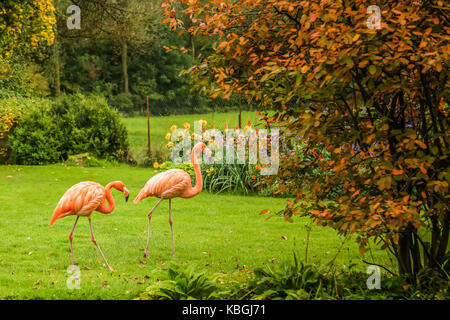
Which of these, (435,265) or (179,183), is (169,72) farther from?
(435,265)

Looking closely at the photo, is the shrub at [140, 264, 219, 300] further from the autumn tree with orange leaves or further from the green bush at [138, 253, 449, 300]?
the autumn tree with orange leaves

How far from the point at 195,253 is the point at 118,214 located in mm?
2579

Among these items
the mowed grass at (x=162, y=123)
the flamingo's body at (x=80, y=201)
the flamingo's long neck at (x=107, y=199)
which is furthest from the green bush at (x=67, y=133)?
the flamingo's body at (x=80, y=201)

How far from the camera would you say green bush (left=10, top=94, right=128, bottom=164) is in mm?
14609

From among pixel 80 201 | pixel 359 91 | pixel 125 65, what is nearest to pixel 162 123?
pixel 125 65

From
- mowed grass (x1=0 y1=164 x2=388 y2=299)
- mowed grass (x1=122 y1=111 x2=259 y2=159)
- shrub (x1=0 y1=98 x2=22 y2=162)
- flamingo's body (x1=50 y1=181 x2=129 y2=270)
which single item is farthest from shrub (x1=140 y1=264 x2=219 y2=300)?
mowed grass (x1=122 y1=111 x2=259 y2=159)

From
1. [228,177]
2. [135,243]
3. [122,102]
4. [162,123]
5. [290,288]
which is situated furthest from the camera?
[122,102]

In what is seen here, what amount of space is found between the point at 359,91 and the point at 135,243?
388cm

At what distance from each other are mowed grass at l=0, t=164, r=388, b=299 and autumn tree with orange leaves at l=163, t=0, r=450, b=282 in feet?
4.57

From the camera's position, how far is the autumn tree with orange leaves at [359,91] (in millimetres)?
3113

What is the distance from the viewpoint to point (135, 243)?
649 cm

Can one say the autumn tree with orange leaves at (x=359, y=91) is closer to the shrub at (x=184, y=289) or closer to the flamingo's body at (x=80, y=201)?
the shrub at (x=184, y=289)

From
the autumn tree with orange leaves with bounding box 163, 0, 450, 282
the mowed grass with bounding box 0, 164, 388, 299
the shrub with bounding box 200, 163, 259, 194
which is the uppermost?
the autumn tree with orange leaves with bounding box 163, 0, 450, 282

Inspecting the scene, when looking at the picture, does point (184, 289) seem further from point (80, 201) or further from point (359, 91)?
point (359, 91)
